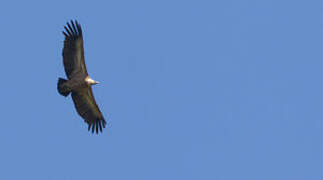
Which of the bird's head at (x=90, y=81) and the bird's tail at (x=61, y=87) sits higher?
the bird's head at (x=90, y=81)

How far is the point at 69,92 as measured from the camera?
3481 centimetres

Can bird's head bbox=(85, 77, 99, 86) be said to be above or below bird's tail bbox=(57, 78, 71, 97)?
above

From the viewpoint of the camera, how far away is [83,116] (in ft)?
119

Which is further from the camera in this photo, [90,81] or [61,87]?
[90,81]

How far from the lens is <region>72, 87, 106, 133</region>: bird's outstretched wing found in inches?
1412

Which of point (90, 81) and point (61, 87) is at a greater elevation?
point (90, 81)

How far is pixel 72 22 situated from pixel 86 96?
3.19 meters

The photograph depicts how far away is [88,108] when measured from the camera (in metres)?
36.3

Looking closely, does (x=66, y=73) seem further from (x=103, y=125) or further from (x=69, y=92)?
(x=103, y=125)

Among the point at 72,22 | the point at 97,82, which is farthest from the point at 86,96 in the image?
the point at 72,22

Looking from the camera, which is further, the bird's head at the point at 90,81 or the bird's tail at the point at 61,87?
the bird's head at the point at 90,81

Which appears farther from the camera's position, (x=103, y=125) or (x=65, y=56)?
(x=103, y=125)

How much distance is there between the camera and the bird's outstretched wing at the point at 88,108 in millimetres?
35875

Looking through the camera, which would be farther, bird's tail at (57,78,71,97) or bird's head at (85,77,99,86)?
bird's head at (85,77,99,86)
